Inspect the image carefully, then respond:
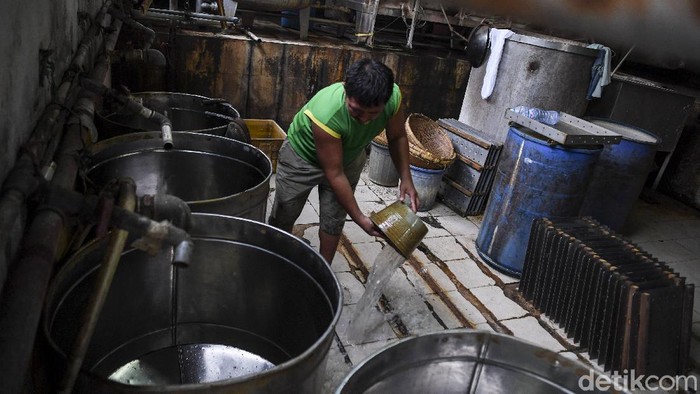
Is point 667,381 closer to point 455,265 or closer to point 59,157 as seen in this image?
point 455,265

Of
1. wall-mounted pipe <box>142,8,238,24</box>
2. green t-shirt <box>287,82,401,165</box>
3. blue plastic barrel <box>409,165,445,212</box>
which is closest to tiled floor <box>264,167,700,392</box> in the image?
blue plastic barrel <box>409,165,445,212</box>

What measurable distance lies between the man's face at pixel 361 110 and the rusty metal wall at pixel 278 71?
369 cm

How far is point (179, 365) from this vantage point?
8.46 feet

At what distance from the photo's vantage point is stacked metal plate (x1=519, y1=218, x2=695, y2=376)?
11.7 feet

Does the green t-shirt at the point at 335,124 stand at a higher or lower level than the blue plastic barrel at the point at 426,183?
higher

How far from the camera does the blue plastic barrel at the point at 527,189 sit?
14.5 ft

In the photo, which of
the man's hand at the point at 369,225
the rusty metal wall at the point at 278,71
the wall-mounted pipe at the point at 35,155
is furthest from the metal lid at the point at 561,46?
the wall-mounted pipe at the point at 35,155

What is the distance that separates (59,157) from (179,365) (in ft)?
4.34

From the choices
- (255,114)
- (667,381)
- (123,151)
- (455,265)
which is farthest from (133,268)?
(255,114)

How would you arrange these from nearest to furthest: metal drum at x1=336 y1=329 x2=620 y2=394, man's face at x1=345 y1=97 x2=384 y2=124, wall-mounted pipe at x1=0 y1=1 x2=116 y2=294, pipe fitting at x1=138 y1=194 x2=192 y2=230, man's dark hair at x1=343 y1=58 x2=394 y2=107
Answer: wall-mounted pipe at x1=0 y1=1 x2=116 y2=294, pipe fitting at x1=138 y1=194 x2=192 y2=230, metal drum at x1=336 y1=329 x2=620 y2=394, man's dark hair at x1=343 y1=58 x2=394 y2=107, man's face at x1=345 y1=97 x2=384 y2=124

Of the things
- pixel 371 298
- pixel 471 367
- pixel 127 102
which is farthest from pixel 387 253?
pixel 127 102

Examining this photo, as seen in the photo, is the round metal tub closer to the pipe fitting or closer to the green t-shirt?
the green t-shirt

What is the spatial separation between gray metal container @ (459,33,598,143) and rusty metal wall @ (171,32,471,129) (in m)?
1.52

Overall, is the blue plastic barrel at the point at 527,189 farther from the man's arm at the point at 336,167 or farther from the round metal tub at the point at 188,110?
the round metal tub at the point at 188,110
